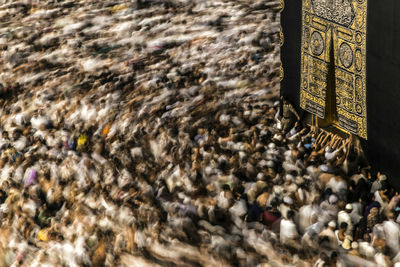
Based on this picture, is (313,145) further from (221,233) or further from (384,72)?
(221,233)

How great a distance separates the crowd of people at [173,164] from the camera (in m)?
4.32

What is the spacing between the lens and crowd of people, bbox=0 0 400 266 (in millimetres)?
4316

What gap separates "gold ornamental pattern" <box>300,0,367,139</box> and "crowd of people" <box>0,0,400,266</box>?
0.88 ft

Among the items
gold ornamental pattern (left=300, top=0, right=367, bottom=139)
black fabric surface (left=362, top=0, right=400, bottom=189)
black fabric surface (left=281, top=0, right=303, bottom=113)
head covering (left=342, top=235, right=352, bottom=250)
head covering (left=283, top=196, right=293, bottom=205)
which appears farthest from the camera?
black fabric surface (left=281, top=0, right=303, bottom=113)

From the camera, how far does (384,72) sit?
4.59m

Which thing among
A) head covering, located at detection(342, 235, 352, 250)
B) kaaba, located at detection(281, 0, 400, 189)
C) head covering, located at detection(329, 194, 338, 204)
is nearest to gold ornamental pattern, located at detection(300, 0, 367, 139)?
kaaba, located at detection(281, 0, 400, 189)

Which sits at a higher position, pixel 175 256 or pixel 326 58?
pixel 326 58

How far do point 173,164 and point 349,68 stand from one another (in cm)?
178

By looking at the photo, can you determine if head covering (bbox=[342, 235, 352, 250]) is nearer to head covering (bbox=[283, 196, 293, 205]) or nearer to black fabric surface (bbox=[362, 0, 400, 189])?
head covering (bbox=[283, 196, 293, 205])

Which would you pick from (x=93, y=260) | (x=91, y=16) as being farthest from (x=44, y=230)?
(x=91, y=16)

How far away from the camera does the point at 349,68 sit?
502cm

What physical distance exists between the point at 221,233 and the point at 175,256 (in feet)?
1.35

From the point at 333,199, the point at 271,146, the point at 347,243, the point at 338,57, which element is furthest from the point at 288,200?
the point at 338,57

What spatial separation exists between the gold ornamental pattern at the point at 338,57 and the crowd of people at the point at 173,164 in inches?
10.6
